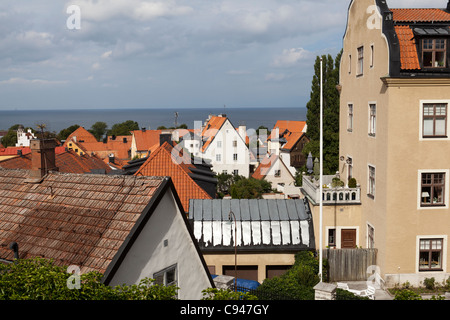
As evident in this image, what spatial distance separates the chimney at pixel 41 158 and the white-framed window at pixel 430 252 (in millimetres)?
16456

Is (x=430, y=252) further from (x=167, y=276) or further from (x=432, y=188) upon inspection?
(x=167, y=276)

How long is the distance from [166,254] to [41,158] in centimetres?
509

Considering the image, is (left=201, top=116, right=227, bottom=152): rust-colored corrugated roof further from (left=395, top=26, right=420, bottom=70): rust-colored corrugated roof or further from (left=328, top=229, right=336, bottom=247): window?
(left=395, top=26, right=420, bottom=70): rust-colored corrugated roof

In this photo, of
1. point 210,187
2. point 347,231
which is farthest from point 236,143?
point 347,231

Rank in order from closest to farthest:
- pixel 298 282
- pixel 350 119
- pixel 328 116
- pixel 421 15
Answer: pixel 298 282
pixel 421 15
pixel 350 119
pixel 328 116

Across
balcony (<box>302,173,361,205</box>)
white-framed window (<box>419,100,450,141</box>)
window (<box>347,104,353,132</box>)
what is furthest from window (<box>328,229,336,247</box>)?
white-framed window (<box>419,100,450,141</box>)

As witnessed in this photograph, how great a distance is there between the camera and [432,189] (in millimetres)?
20062

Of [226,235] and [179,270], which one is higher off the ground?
[179,270]

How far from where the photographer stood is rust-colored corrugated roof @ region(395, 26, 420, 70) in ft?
63.9

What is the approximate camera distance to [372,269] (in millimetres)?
21453

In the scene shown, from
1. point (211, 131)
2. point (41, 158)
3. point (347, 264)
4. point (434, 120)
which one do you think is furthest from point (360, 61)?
point (211, 131)
